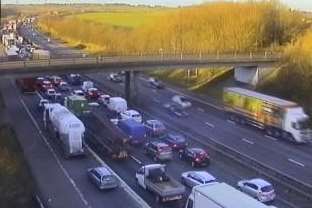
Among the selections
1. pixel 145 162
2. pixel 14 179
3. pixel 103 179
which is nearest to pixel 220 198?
pixel 103 179

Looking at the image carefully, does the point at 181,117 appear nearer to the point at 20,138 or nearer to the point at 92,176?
the point at 20,138

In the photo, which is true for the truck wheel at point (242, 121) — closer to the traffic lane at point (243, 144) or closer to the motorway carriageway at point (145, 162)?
the traffic lane at point (243, 144)

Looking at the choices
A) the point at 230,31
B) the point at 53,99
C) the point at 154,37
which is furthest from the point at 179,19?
the point at 53,99

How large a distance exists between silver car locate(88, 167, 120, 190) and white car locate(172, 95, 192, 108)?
69.5 ft

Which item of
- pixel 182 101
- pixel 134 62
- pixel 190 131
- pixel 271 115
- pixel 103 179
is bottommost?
pixel 190 131

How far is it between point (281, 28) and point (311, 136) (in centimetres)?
3223

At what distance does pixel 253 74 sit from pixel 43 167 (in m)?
30.2

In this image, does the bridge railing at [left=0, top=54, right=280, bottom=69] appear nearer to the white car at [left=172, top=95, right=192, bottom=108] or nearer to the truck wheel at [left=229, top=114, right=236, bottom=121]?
the white car at [left=172, top=95, right=192, bottom=108]

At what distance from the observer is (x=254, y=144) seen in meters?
34.3

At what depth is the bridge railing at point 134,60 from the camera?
→ 1724 inches

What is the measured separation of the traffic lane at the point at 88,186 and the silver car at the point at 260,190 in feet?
16.6

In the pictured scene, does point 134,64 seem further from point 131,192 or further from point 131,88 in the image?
point 131,192

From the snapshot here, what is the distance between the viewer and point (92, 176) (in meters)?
26.1

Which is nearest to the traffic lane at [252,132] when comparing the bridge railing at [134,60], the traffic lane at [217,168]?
the bridge railing at [134,60]
